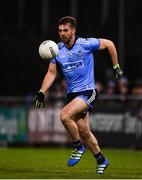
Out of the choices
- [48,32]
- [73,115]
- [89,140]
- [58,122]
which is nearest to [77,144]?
[89,140]

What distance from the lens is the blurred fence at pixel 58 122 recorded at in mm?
24781

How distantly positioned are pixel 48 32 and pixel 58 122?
46.0ft

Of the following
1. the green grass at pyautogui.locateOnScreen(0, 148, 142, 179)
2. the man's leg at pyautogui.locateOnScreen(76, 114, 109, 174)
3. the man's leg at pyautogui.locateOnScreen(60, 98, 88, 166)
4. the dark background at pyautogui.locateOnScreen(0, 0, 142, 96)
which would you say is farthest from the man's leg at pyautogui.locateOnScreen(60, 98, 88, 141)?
the dark background at pyautogui.locateOnScreen(0, 0, 142, 96)

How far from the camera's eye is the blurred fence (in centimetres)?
2478

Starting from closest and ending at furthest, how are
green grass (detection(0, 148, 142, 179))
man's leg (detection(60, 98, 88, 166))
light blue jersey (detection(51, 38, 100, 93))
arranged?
green grass (detection(0, 148, 142, 179)) → man's leg (detection(60, 98, 88, 166)) → light blue jersey (detection(51, 38, 100, 93))

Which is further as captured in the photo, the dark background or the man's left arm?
the dark background

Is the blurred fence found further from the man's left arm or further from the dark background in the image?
the man's left arm

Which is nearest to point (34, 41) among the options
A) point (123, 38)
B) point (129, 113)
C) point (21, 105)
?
point (123, 38)

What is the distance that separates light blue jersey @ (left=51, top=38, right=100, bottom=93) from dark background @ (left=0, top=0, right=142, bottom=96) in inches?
773

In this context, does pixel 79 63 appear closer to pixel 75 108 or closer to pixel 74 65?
pixel 74 65

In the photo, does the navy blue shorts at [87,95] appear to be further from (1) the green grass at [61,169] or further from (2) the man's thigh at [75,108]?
(1) the green grass at [61,169]

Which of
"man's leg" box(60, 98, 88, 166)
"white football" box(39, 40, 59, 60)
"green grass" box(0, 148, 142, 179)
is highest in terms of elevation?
"white football" box(39, 40, 59, 60)

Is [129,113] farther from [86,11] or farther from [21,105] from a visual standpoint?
[86,11]

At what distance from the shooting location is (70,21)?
47.8ft
